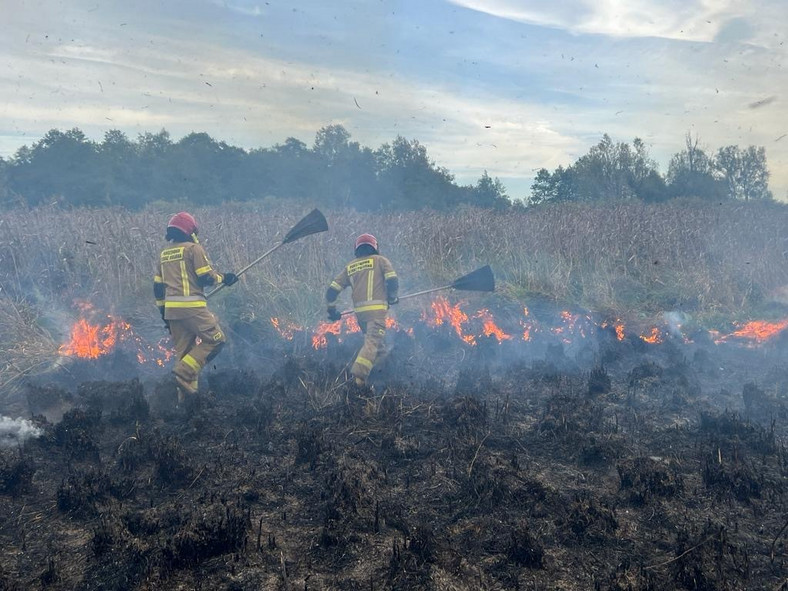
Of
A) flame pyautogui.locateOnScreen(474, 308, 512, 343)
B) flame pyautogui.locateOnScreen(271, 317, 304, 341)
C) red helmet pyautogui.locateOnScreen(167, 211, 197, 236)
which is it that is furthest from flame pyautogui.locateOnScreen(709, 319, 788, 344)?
red helmet pyautogui.locateOnScreen(167, 211, 197, 236)

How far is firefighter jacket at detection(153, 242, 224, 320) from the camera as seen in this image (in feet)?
25.5

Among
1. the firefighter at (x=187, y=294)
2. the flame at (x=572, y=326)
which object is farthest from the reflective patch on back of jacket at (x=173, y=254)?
the flame at (x=572, y=326)

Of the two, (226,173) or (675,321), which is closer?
(675,321)

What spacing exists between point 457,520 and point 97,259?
30.1 feet

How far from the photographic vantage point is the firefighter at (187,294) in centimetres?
775

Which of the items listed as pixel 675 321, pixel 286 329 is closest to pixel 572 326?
pixel 675 321

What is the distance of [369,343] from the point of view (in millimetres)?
8289

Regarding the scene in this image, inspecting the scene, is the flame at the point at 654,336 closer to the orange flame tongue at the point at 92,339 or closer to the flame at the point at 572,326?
the flame at the point at 572,326

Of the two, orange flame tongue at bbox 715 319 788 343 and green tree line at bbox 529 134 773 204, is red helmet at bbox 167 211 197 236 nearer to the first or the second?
orange flame tongue at bbox 715 319 788 343

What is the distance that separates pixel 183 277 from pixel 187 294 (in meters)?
0.24

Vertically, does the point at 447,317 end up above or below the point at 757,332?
above

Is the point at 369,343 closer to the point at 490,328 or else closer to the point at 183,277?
the point at 183,277

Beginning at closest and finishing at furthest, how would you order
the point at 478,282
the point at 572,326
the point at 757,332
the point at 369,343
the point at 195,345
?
the point at 195,345 → the point at 369,343 → the point at 478,282 → the point at 757,332 → the point at 572,326

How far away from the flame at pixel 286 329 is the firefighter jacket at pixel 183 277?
8.95ft
